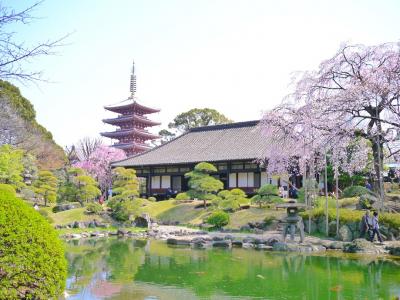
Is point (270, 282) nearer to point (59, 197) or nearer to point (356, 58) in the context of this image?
point (356, 58)

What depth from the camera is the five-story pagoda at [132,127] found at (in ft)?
171

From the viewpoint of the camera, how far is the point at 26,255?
5379 mm

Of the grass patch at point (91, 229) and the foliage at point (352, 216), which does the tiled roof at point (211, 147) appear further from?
the grass patch at point (91, 229)

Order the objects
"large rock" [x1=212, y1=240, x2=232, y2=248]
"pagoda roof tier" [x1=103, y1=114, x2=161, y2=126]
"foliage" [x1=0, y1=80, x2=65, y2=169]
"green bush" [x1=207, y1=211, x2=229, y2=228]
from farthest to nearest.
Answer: "pagoda roof tier" [x1=103, y1=114, x2=161, y2=126]
"foliage" [x1=0, y1=80, x2=65, y2=169]
"green bush" [x1=207, y1=211, x2=229, y2=228]
"large rock" [x1=212, y1=240, x2=232, y2=248]

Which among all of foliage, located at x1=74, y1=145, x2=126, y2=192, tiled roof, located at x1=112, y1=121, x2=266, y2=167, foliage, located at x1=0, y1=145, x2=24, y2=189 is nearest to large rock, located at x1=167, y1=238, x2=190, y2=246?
tiled roof, located at x1=112, y1=121, x2=266, y2=167

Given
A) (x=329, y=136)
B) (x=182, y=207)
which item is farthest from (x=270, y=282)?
(x=182, y=207)

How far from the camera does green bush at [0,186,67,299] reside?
5.27m

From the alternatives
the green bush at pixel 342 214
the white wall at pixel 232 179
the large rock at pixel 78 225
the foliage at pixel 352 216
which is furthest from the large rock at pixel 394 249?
the white wall at pixel 232 179

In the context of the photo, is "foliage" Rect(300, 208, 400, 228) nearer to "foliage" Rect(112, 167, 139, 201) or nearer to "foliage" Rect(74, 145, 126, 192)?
"foliage" Rect(112, 167, 139, 201)

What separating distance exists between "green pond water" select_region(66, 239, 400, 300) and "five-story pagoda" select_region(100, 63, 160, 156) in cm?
3782

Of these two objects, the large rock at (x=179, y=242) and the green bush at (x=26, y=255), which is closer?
the green bush at (x=26, y=255)

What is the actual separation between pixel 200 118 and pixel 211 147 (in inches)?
915

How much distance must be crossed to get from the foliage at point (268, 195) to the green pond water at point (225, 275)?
821cm

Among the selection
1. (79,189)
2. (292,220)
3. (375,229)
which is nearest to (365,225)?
(375,229)
